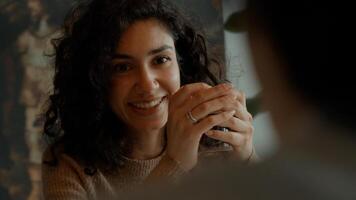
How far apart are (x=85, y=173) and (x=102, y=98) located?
0.53 feet

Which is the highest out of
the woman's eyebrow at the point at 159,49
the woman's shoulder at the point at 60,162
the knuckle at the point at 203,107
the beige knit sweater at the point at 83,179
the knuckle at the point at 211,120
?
the woman's eyebrow at the point at 159,49

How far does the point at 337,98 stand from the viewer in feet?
0.83

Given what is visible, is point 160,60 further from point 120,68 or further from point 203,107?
point 203,107

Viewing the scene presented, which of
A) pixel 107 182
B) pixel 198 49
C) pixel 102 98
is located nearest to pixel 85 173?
pixel 107 182

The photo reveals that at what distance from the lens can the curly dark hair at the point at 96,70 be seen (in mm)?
1041

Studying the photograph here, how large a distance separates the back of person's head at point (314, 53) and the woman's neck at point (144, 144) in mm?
845

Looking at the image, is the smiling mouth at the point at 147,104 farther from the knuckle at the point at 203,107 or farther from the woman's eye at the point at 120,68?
the knuckle at the point at 203,107

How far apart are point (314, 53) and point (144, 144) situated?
881 millimetres

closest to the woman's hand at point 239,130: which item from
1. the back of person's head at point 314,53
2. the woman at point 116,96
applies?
the woman at point 116,96

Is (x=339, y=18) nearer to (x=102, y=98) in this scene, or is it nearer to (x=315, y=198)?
(x=315, y=198)

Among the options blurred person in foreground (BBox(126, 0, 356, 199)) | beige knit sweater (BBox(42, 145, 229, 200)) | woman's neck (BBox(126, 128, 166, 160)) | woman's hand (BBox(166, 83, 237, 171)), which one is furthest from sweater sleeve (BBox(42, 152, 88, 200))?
blurred person in foreground (BBox(126, 0, 356, 199))

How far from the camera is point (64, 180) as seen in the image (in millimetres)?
1021

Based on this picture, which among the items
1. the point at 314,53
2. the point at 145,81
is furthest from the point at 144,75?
the point at 314,53

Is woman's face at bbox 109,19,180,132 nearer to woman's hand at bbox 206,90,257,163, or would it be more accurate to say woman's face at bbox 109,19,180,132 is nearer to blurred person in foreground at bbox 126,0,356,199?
woman's hand at bbox 206,90,257,163
